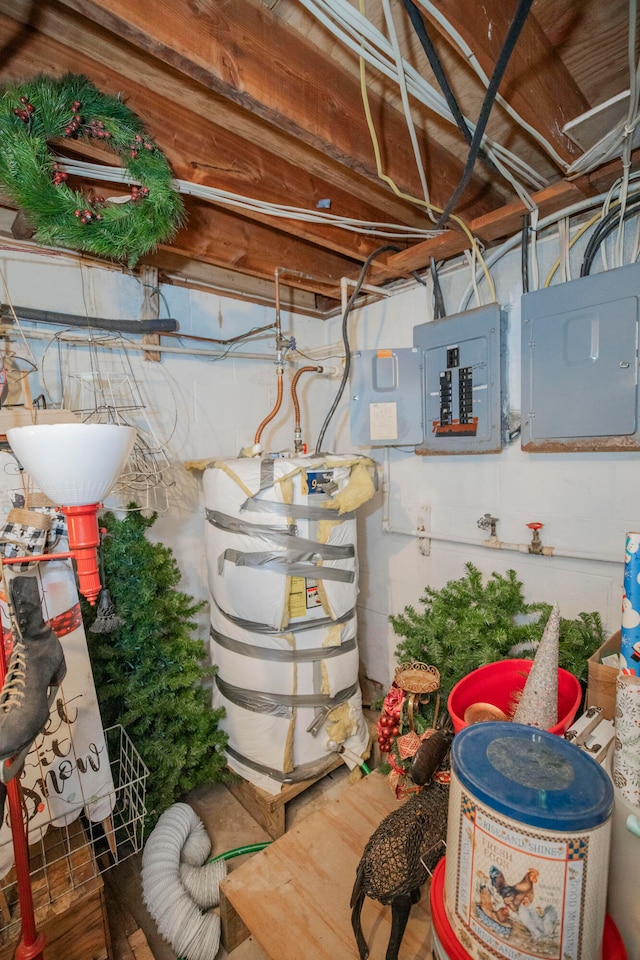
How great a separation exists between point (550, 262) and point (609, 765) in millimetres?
1601

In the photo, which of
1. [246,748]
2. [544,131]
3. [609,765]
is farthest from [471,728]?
[544,131]

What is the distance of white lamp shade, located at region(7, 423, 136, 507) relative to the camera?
0.78m

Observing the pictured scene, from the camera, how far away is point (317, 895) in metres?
1.04

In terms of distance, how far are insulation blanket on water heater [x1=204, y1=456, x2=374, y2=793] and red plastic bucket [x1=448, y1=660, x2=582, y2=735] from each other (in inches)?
23.3

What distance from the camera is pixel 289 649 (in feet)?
5.11

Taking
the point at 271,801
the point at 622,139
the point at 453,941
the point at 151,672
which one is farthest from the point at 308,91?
the point at 271,801

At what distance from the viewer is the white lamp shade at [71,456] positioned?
2.57ft

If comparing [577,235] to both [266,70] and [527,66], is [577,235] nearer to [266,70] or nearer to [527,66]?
[527,66]

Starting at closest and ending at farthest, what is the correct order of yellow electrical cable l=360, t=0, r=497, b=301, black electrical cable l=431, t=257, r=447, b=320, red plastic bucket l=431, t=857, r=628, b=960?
1. red plastic bucket l=431, t=857, r=628, b=960
2. yellow electrical cable l=360, t=0, r=497, b=301
3. black electrical cable l=431, t=257, r=447, b=320

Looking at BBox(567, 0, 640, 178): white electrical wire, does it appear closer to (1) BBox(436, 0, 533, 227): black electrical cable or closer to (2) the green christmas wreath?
(1) BBox(436, 0, 533, 227): black electrical cable

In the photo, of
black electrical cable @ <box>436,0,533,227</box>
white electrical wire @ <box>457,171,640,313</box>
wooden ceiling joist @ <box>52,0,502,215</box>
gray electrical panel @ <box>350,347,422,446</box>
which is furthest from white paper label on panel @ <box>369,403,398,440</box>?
black electrical cable @ <box>436,0,533,227</box>

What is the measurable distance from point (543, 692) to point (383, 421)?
130 centimetres

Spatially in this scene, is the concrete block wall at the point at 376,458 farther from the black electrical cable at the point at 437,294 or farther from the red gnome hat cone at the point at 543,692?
the red gnome hat cone at the point at 543,692

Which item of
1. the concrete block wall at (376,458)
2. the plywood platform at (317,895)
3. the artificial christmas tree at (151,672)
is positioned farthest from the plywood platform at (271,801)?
the concrete block wall at (376,458)
